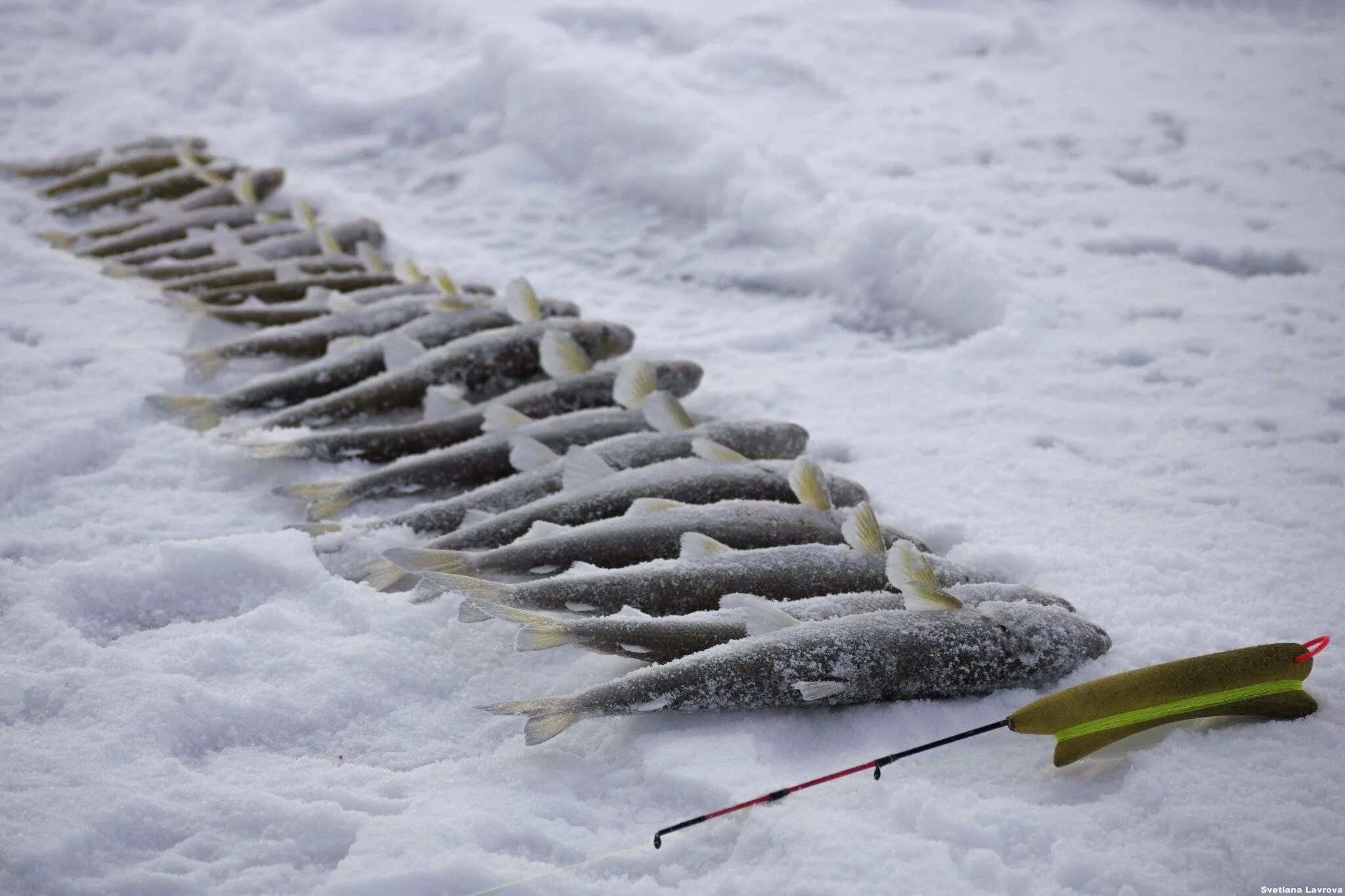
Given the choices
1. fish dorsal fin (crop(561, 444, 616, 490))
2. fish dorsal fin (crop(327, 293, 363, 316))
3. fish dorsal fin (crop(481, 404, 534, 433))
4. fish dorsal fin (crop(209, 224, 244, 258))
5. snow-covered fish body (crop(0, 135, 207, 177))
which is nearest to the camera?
fish dorsal fin (crop(561, 444, 616, 490))

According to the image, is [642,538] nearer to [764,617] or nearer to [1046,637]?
[764,617]

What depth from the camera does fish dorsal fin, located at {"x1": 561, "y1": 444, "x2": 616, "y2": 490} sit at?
3.26 m

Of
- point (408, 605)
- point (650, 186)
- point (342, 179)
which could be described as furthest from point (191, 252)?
point (408, 605)

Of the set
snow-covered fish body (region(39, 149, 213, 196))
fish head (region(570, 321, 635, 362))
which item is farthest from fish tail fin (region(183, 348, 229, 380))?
snow-covered fish body (region(39, 149, 213, 196))

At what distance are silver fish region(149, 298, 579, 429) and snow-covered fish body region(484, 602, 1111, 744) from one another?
210 cm

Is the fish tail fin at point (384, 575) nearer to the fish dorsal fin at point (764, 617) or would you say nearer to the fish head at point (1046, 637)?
the fish dorsal fin at point (764, 617)

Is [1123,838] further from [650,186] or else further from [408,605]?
[650,186]

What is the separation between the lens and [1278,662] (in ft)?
8.00

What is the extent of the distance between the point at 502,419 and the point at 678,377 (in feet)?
2.61

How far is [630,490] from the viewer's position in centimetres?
322

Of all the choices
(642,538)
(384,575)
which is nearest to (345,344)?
(384,575)

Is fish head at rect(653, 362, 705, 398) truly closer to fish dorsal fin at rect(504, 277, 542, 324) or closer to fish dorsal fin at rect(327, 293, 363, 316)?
fish dorsal fin at rect(504, 277, 542, 324)

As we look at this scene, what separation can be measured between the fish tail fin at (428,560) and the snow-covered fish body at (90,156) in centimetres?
526

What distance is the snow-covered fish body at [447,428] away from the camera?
Result: 3.76 meters
